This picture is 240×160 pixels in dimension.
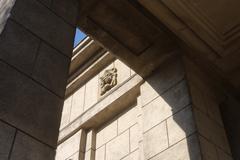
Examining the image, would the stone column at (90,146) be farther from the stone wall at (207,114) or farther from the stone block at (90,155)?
the stone wall at (207,114)

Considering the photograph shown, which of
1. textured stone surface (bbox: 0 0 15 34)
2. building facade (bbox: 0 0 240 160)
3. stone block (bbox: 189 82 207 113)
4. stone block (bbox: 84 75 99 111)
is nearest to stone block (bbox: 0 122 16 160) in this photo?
building facade (bbox: 0 0 240 160)

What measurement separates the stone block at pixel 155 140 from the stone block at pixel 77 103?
9.99 feet

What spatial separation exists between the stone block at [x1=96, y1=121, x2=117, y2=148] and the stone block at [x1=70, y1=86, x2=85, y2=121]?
105 cm

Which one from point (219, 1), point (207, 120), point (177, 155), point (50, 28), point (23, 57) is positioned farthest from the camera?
point (219, 1)

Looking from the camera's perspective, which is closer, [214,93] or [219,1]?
[219,1]

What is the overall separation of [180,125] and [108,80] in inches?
126

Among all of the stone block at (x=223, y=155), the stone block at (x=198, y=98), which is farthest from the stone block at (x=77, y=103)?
the stone block at (x=223, y=155)

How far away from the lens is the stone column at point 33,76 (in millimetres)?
4453

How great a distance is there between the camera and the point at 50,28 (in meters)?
5.95

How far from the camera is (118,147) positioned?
916 cm

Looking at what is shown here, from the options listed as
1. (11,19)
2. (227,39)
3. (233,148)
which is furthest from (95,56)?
(11,19)

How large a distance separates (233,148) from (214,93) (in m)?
1.40

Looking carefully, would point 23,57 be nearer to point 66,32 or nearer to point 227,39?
point 66,32

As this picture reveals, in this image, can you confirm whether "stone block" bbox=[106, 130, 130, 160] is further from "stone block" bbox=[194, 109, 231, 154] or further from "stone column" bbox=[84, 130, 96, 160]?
"stone block" bbox=[194, 109, 231, 154]
